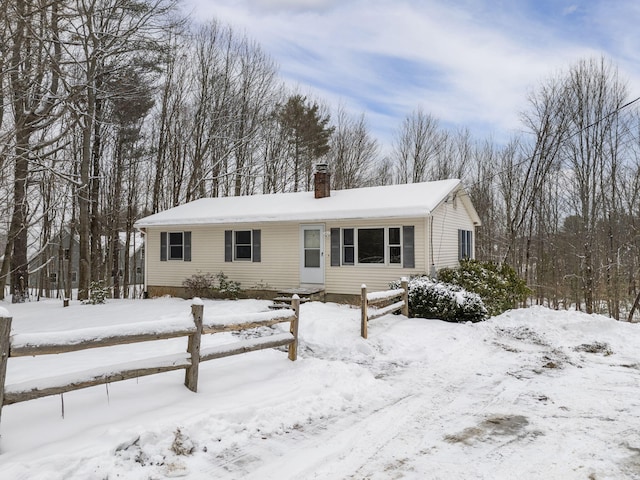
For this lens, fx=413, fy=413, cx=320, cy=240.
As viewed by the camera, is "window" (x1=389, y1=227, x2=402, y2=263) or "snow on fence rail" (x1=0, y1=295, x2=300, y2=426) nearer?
"snow on fence rail" (x1=0, y1=295, x2=300, y2=426)

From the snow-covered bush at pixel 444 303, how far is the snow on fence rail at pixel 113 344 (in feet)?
19.6

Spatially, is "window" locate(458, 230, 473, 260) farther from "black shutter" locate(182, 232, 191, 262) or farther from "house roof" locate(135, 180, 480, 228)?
"black shutter" locate(182, 232, 191, 262)

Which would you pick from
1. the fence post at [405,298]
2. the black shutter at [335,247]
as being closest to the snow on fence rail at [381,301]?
the fence post at [405,298]

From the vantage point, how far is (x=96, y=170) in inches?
779

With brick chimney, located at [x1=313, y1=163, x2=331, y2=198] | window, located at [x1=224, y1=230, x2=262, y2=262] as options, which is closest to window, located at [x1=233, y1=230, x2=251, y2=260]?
window, located at [x1=224, y1=230, x2=262, y2=262]

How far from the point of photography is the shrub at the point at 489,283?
11.9 meters

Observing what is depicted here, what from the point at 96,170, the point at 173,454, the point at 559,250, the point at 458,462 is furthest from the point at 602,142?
the point at 96,170

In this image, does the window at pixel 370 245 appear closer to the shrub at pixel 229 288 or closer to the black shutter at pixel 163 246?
the shrub at pixel 229 288

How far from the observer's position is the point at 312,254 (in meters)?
13.9

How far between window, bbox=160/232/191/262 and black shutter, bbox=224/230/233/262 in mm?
1759

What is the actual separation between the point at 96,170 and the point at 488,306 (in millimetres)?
Answer: 18242

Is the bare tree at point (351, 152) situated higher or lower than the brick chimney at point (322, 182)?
higher

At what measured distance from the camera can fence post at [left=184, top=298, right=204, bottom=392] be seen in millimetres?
4793

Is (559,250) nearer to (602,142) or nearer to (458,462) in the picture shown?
(602,142)
